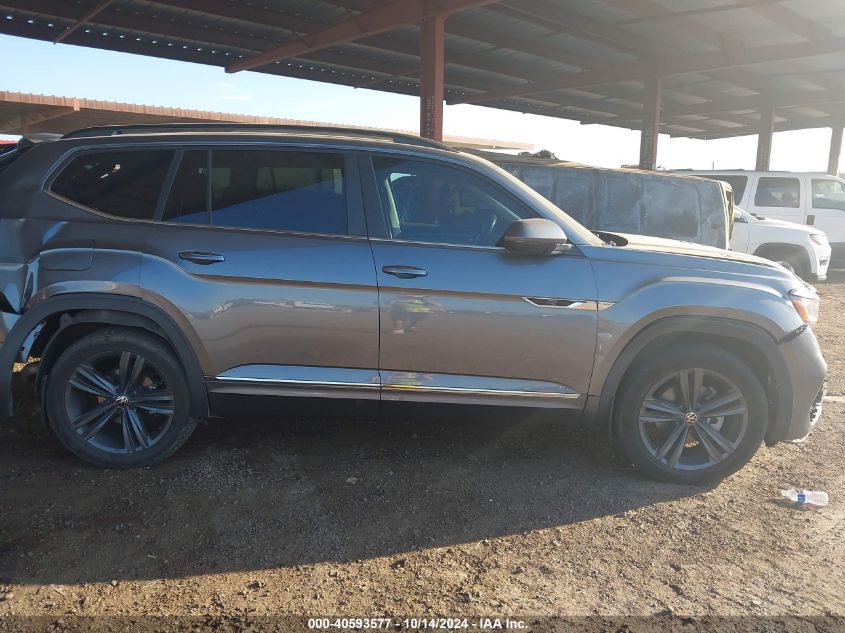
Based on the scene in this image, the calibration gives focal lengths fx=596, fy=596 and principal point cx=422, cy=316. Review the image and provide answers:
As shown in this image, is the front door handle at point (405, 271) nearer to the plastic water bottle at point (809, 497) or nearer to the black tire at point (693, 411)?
the black tire at point (693, 411)

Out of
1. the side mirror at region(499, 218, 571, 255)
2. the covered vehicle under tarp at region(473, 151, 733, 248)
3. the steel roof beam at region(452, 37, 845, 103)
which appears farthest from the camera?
the steel roof beam at region(452, 37, 845, 103)

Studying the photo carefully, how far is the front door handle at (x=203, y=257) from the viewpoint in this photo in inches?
126

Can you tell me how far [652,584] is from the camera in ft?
8.55

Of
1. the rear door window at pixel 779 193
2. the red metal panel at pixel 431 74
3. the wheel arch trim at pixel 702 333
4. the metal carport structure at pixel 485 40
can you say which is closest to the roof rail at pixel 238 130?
the wheel arch trim at pixel 702 333

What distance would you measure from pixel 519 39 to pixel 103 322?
13.5 metres

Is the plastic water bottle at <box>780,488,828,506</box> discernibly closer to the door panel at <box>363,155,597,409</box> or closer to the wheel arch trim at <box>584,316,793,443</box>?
the wheel arch trim at <box>584,316,793,443</box>

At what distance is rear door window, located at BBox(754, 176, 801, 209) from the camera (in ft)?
36.4

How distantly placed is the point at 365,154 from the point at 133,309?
1.53 metres

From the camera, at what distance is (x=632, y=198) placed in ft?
24.1

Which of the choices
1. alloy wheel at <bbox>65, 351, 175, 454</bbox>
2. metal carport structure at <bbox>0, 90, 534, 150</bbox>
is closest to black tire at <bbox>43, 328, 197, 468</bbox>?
alloy wheel at <bbox>65, 351, 175, 454</bbox>

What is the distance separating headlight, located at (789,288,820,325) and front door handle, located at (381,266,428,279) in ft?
6.99

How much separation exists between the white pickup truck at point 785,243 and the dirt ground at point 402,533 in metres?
6.96

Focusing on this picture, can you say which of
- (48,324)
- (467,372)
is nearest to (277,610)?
(467,372)

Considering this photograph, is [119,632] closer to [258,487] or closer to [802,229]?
[258,487]
